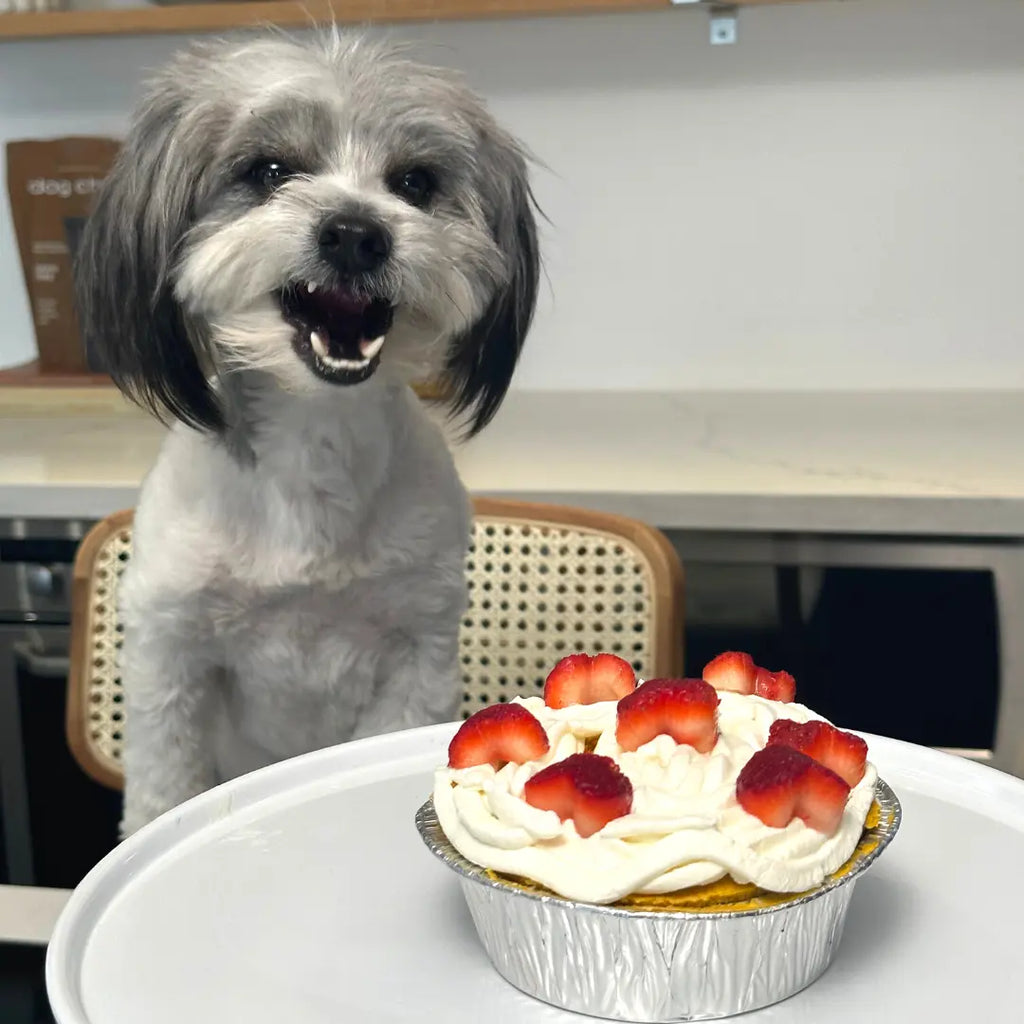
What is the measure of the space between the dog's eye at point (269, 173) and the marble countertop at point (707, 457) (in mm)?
404

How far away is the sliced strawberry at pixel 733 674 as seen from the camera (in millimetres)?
707

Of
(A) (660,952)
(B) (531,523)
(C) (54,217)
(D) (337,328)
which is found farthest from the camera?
(C) (54,217)

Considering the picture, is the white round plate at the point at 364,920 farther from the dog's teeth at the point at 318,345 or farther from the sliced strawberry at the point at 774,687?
the dog's teeth at the point at 318,345

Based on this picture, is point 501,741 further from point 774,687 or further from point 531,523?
point 531,523

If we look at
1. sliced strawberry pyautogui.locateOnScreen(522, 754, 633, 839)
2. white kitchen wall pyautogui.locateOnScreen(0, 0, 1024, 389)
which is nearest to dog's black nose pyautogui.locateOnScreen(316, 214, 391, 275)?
sliced strawberry pyautogui.locateOnScreen(522, 754, 633, 839)

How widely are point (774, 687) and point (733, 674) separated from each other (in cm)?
2

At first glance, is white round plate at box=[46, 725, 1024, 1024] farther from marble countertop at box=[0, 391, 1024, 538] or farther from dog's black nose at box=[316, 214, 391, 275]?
marble countertop at box=[0, 391, 1024, 538]

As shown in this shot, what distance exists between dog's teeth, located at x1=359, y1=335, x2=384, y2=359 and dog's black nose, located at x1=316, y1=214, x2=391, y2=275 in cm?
7

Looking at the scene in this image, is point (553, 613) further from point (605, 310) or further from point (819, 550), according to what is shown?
point (605, 310)

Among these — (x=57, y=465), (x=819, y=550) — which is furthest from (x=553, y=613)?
(x=57, y=465)

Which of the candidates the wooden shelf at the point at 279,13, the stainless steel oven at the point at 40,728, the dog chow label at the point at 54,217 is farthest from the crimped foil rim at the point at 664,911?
the dog chow label at the point at 54,217

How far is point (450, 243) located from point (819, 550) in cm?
66

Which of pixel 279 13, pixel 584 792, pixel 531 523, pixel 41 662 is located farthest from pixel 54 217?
pixel 584 792

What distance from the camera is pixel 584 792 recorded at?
0.55 meters
